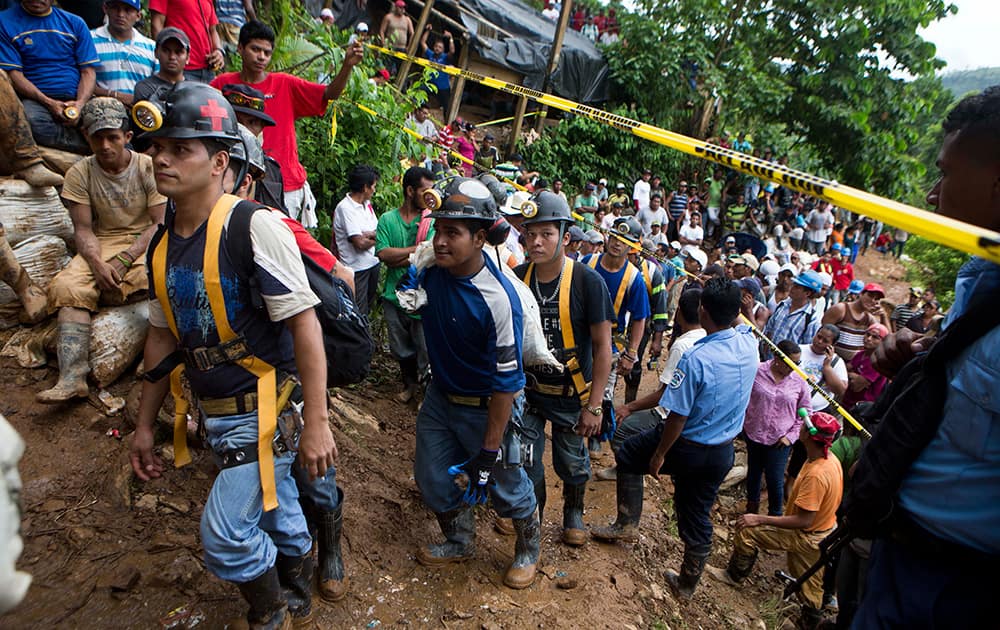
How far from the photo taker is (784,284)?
8281 millimetres

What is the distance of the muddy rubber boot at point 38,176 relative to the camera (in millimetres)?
4238

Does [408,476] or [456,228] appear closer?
[456,228]

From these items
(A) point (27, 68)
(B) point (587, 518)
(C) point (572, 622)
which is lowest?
(B) point (587, 518)

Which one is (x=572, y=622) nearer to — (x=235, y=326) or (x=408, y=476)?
(x=408, y=476)

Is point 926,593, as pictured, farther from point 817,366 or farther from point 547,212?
point 817,366

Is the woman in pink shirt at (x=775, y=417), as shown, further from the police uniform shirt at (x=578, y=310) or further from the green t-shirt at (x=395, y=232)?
the green t-shirt at (x=395, y=232)

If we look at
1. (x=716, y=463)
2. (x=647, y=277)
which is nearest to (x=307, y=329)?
(x=716, y=463)

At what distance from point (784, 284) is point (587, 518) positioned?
4990 millimetres

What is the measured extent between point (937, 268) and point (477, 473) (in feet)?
62.4

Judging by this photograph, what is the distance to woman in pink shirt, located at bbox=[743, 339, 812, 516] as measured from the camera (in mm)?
5547

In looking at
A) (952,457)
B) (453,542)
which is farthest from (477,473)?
(952,457)

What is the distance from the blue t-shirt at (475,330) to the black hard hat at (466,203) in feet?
1.02

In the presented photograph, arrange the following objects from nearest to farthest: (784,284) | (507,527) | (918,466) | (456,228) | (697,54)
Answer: (918,466), (456,228), (507,527), (784,284), (697,54)

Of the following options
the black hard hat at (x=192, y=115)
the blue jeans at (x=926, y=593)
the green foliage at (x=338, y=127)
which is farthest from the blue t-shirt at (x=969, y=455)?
the green foliage at (x=338, y=127)
